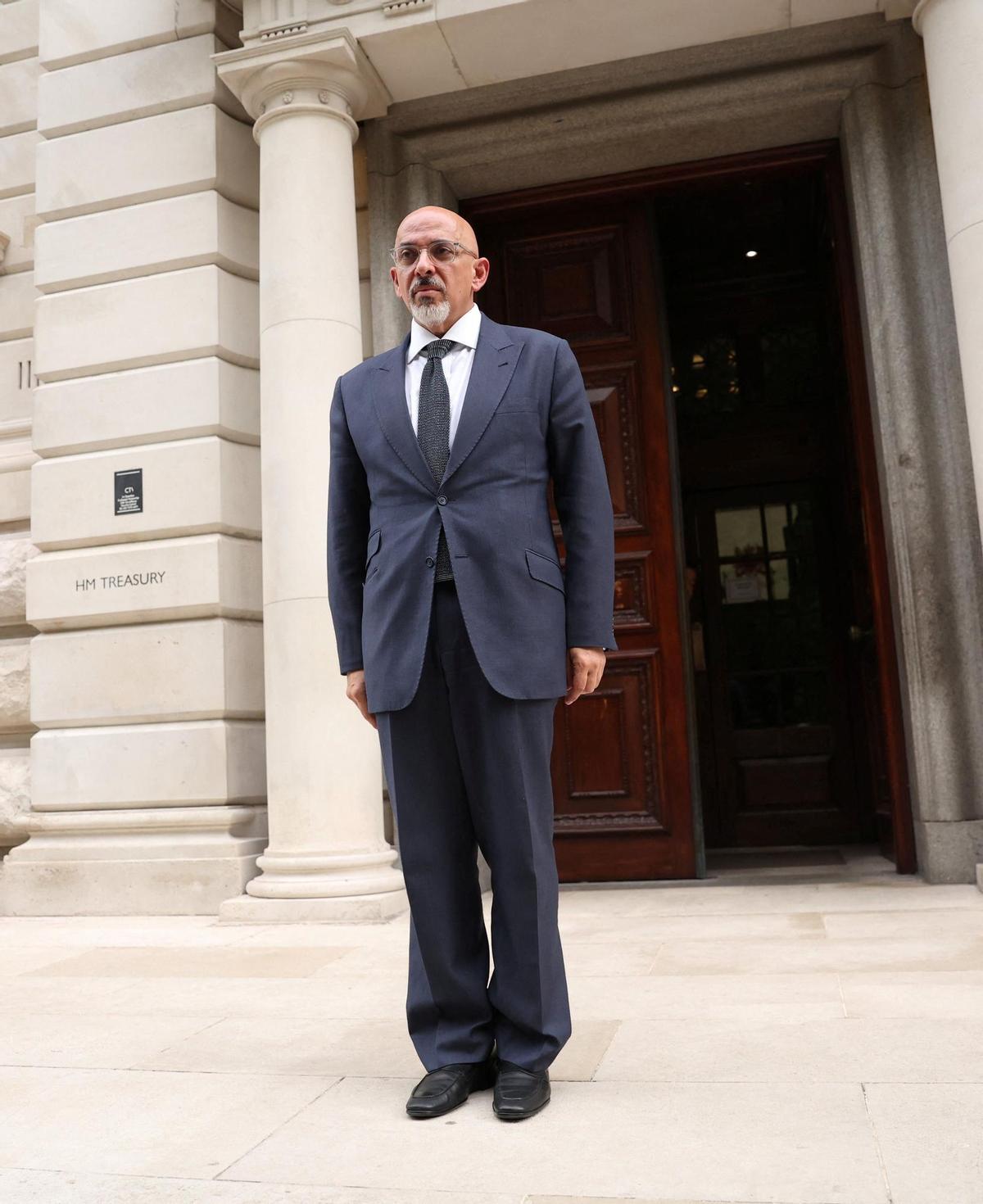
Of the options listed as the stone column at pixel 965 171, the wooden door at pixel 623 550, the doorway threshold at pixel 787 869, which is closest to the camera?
the stone column at pixel 965 171

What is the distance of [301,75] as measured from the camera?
603 centimetres

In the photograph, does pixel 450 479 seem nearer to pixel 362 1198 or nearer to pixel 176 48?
pixel 362 1198

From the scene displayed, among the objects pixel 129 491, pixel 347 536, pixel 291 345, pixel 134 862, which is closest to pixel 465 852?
pixel 347 536

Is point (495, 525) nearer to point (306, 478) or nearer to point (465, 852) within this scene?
point (465, 852)

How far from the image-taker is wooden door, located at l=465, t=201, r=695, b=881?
6625 millimetres

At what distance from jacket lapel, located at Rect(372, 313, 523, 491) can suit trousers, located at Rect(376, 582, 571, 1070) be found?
32cm

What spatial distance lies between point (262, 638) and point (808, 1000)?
391 cm

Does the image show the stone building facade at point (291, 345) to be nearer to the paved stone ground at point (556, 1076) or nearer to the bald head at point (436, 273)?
the paved stone ground at point (556, 1076)

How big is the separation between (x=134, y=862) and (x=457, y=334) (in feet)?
13.9

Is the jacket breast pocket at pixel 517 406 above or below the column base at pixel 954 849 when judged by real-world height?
above

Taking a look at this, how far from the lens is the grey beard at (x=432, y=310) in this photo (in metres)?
2.82

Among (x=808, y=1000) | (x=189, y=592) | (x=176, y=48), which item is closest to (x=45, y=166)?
(x=176, y=48)

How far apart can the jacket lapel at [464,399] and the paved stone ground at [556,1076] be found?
1448 mm

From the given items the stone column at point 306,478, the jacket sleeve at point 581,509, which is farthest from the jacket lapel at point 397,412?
the stone column at point 306,478
